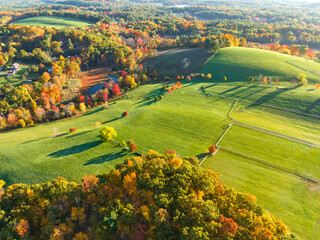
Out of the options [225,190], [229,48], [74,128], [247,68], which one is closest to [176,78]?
[247,68]

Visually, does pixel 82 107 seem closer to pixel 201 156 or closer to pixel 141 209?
pixel 201 156

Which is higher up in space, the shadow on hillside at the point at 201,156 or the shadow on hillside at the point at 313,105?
the shadow on hillside at the point at 313,105

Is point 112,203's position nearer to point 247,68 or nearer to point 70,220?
point 70,220

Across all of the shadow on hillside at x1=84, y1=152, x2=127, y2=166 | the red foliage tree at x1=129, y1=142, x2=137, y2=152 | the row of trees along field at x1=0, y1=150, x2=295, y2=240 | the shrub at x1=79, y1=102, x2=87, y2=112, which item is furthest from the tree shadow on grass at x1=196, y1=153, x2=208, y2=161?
the shrub at x1=79, y1=102, x2=87, y2=112

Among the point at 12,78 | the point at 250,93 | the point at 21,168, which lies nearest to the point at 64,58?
the point at 12,78

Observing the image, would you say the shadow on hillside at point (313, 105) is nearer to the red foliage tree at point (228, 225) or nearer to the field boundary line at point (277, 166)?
the field boundary line at point (277, 166)

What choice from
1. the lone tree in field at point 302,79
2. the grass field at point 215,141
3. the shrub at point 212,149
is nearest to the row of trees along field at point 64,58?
the grass field at point 215,141

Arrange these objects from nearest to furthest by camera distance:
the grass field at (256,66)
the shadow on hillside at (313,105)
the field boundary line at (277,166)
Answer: the field boundary line at (277,166) < the shadow on hillside at (313,105) < the grass field at (256,66)
